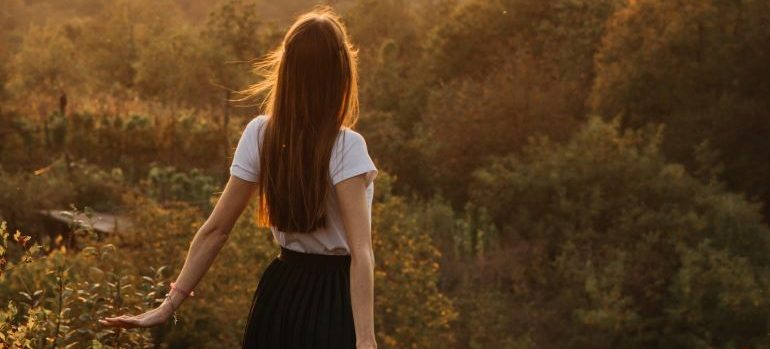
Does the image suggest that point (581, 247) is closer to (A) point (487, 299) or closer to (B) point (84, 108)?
(A) point (487, 299)

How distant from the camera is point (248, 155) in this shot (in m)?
2.67

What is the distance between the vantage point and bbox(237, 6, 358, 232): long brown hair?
102 inches

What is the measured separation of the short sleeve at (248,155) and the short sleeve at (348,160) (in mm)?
216

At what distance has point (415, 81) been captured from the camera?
1035 inches

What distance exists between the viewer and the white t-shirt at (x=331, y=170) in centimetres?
258

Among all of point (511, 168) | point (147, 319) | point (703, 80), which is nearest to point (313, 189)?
point (147, 319)

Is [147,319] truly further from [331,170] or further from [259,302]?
[331,170]

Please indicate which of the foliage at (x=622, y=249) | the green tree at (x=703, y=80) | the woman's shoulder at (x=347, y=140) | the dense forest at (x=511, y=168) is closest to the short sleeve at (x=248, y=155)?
the woman's shoulder at (x=347, y=140)

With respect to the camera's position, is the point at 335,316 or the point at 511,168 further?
the point at 511,168

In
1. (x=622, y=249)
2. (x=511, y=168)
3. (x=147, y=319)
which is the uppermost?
(x=147, y=319)

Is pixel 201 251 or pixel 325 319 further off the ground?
pixel 201 251

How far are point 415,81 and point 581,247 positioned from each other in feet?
29.5

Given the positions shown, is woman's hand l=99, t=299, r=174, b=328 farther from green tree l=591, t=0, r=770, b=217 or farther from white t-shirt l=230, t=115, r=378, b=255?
green tree l=591, t=0, r=770, b=217

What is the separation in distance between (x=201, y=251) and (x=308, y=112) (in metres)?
0.51
